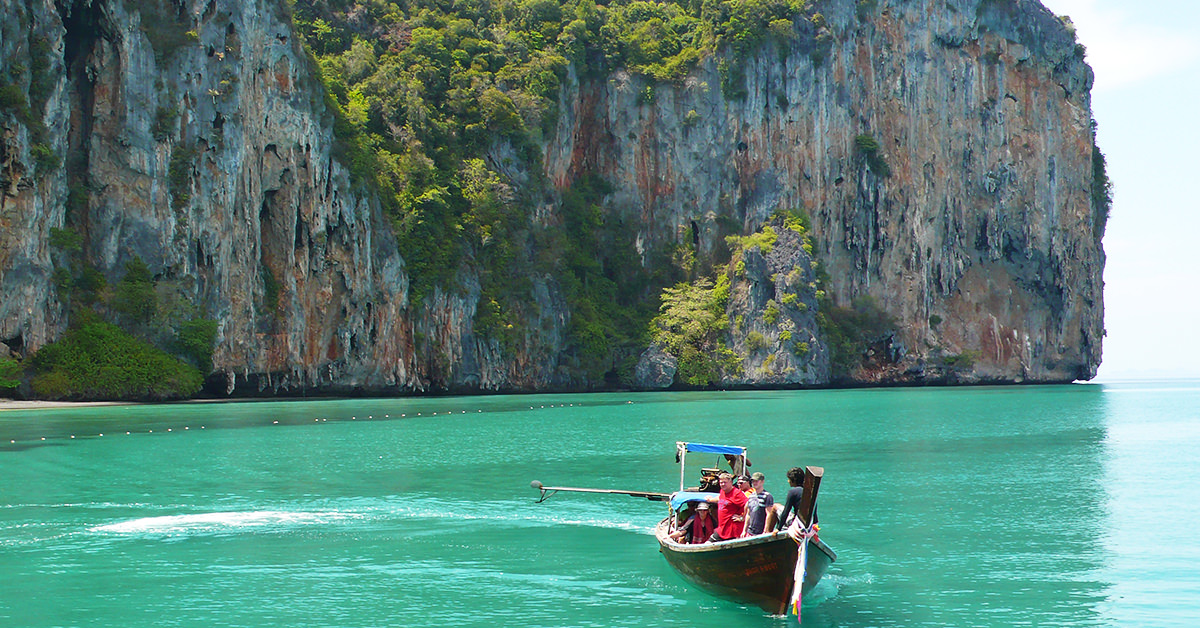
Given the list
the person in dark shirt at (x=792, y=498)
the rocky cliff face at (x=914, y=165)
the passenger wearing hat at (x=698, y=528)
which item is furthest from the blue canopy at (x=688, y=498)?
the rocky cliff face at (x=914, y=165)

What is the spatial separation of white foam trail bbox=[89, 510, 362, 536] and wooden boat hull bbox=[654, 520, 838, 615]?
395 inches

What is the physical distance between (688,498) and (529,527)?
5.62 meters

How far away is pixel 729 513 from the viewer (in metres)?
17.4

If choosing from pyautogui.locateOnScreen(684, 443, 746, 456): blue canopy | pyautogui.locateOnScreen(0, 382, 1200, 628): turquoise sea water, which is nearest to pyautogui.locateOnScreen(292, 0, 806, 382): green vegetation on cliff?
pyautogui.locateOnScreen(0, 382, 1200, 628): turquoise sea water

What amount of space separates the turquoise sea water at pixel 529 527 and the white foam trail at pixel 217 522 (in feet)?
0.38

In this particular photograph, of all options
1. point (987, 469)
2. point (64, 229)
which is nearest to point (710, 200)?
point (64, 229)

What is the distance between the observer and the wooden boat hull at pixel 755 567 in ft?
50.1

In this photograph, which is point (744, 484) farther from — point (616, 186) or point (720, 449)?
point (616, 186)

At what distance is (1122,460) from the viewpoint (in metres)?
36.9

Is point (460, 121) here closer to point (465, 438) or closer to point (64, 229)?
point (64, 229)

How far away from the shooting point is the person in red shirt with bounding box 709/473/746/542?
17219mm

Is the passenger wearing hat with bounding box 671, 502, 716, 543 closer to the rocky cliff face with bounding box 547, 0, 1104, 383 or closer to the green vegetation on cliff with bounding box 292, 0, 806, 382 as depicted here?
the green vegetation on cliff with bounding box 292, 0, 806, 382

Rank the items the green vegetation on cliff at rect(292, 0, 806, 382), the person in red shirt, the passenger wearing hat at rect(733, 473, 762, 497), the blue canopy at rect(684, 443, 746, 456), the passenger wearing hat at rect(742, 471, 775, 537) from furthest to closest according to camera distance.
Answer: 1. the green vegetation on cliff at rect(292, 0, 806, 382)
2. the blue canopy at rect(684, 443, 746, 456)
3. the passenger wearing hat at rect(733, 473, 762, 497)
4. the person in red shirt
5. the passenger wearing hat at rect(742, 471, 775, 537)

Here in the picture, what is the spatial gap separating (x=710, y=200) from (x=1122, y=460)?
71820 mm
